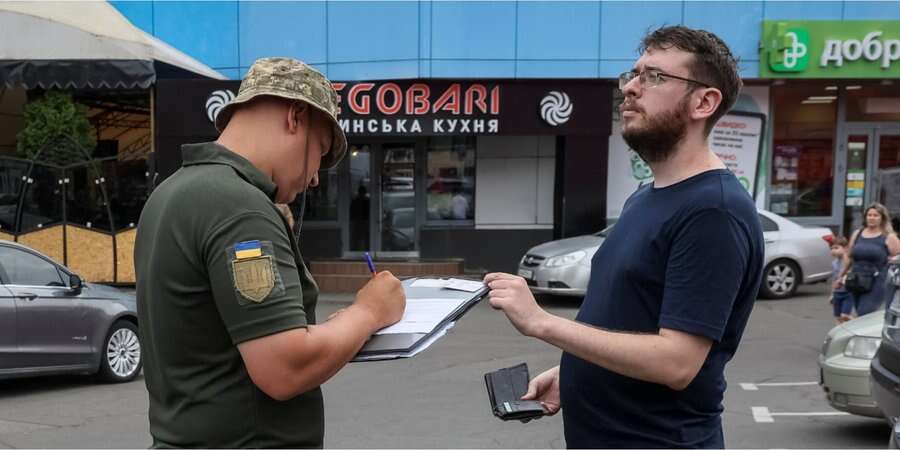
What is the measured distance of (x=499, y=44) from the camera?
14.8m

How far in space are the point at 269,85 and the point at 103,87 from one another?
1317 centimetres

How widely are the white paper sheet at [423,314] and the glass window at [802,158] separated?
1607cm

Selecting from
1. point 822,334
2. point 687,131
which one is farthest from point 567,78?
point 687,131

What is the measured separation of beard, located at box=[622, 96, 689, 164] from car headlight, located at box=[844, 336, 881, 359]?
14.4 feet

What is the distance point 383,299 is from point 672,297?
0.71m

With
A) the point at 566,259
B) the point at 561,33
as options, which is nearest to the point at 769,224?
the point at 566,259

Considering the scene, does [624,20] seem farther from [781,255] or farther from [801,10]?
[781,255]

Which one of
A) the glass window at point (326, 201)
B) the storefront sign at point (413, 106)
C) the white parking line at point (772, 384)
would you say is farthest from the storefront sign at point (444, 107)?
the white parking line at point (772, 384)

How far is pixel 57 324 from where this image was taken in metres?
7.56

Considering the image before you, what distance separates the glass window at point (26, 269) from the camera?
738 centimetres

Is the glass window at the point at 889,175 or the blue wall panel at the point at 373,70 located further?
the glass window at the point at 889,175

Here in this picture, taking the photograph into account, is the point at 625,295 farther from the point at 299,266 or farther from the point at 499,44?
the point at 499,44

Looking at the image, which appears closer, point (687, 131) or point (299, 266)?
point (299, 266)

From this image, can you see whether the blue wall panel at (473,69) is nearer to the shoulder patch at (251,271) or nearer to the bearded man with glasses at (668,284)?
the bearded man with glasses at (668,284)
